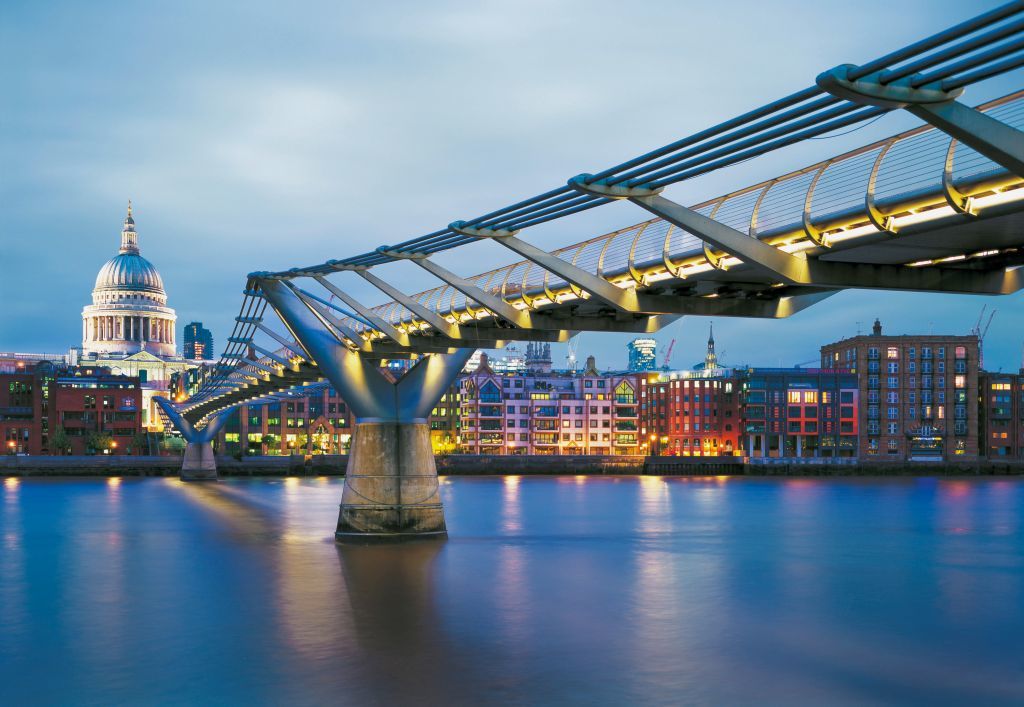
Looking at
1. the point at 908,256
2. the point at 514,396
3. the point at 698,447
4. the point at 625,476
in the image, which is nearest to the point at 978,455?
the point at 698,447

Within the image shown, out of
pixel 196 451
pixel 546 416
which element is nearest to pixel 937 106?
pixel 196 451

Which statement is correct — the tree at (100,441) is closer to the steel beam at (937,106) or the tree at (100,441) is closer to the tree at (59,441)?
the tree at (59,441)

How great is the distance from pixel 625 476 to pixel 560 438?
21708 mm

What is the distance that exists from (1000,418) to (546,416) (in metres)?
59.2

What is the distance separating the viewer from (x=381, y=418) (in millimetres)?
42500

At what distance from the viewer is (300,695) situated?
22188 mm

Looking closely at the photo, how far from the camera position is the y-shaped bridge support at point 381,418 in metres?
42.3

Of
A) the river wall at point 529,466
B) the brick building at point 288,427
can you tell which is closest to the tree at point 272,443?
the brick building at point 288,427

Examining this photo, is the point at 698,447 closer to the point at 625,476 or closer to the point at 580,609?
the point at 625,476

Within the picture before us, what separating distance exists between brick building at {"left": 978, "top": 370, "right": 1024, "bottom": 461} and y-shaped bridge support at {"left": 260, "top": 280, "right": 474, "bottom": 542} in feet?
423

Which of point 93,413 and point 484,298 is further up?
point 484,298

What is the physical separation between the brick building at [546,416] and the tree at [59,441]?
1870 inches

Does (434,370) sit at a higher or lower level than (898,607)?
higher

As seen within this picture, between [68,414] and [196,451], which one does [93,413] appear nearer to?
[68,414]
